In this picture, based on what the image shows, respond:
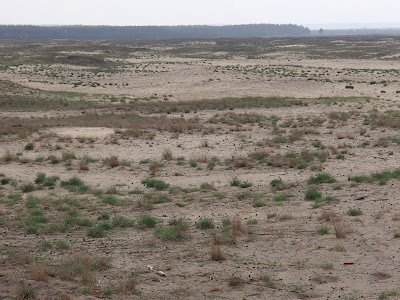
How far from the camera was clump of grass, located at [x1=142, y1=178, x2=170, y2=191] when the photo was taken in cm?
1483

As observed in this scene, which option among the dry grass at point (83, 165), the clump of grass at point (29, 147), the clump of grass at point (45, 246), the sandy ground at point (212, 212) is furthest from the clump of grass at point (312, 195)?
the clump of grass at point (29, 147)

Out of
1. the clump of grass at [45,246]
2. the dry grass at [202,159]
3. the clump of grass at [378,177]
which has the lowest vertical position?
the clump of grass at [45,246]

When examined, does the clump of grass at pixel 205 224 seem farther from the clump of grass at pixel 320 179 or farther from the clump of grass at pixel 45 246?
the clump of grass at pixel 320 179

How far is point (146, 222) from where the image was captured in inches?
455

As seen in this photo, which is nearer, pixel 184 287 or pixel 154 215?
pixel 184 287

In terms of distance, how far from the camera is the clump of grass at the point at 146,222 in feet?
37.5

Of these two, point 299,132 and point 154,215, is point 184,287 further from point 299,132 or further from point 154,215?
point 299,132

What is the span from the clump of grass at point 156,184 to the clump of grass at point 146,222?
3100 millimetres

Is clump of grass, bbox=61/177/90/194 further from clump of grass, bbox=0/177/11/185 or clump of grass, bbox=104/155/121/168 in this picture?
clump of grass, bbox=104/155/121/168

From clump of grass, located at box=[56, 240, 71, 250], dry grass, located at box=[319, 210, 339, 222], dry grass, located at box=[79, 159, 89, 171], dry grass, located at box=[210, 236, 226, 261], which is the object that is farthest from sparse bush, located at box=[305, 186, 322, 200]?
dry grass, located at box=[79, 159, 89, 171]

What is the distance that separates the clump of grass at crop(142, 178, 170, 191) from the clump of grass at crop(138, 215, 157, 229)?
3100 millimetres

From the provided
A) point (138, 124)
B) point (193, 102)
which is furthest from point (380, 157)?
point (193, 102)

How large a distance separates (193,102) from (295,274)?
86.6 ft

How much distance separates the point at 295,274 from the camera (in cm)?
884
